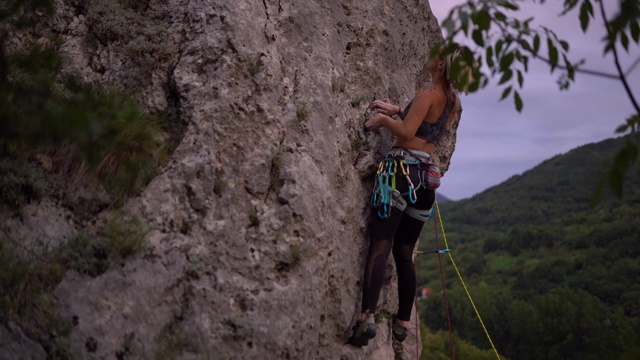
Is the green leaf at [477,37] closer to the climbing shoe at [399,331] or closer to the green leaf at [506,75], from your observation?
the green leaf at [506,75]

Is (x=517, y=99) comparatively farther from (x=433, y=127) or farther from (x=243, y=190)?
(x=433, y=127)

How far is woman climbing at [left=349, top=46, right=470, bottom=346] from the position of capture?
4637 mm

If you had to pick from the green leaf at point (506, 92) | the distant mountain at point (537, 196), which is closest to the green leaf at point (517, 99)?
the green leaf at point (506, 92)

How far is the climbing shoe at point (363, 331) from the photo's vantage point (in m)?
4.44

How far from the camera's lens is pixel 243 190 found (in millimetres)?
4145

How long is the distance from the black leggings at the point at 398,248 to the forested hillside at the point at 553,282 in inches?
1851

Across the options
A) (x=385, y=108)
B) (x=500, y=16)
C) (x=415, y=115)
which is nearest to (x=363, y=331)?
(x=415, y=115)

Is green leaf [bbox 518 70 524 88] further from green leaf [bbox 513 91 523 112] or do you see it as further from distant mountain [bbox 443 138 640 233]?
distant mountain [bbox 443 138 640 233]

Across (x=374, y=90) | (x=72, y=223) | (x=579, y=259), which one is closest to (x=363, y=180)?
(x=374, y=90)

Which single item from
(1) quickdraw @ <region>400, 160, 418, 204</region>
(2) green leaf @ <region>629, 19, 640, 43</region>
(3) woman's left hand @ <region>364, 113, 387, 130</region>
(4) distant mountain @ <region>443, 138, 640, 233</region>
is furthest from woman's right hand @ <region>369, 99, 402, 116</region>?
(4) distant mountain @ <region>443, 138, 640, 233</region>

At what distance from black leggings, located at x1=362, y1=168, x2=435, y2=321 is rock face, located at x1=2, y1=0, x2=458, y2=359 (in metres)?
0.20

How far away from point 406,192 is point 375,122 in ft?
2.80

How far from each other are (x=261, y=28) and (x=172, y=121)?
1204mm

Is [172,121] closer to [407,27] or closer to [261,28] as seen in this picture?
[261,28]
